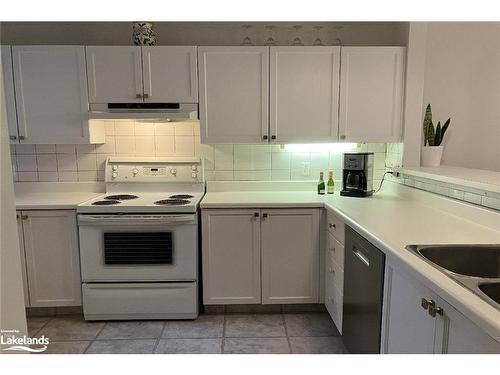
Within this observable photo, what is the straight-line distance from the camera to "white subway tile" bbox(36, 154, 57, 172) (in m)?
3.07

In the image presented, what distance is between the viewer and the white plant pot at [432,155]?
9.18 ft

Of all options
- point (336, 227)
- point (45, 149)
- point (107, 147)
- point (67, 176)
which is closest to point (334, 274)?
point (336, 227)

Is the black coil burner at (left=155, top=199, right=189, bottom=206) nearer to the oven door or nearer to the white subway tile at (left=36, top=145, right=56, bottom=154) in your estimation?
the oven door

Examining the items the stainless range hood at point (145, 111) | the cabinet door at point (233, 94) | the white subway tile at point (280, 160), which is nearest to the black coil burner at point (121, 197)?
the stainless range hood at point (145, 111)

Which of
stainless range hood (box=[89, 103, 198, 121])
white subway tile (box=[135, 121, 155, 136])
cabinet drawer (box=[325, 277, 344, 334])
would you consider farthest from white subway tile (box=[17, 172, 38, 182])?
cabinet drawer (box=[325, 277, 344, 334])

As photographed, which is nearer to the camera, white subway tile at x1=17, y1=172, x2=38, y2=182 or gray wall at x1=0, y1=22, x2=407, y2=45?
gray wall at x1=0, y1=22, x2=407, y2=45

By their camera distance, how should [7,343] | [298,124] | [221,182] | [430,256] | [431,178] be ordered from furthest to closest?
1. [221,182]
2. [298,124]
3. [431,178]
4. [430,256]
5. [7,343]

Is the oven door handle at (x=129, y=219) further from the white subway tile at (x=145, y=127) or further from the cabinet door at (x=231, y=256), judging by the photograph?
the white subway tile at (x=145, y=127)

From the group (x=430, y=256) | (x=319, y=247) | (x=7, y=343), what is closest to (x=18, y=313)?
(x=7, y=343)

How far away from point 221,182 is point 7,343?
7.59 ft

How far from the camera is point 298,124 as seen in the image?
9.19ft

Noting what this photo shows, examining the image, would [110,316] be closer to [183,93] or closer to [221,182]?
[221,182]

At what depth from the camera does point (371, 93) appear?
2.77m

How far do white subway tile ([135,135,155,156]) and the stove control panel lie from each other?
0.10m
